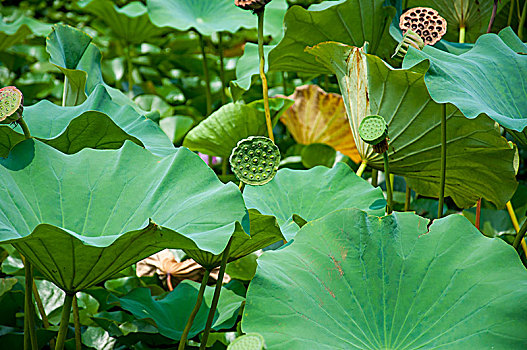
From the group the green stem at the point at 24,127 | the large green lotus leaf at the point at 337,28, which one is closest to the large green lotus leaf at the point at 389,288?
the green stem at the point at 24,127

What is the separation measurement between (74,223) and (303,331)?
16.4 inches

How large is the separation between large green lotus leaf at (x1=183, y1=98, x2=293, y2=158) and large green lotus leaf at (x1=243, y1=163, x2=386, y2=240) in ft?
1.15

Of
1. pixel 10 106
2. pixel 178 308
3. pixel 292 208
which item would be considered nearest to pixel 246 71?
pixel 292 208

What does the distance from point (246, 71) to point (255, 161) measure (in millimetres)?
822

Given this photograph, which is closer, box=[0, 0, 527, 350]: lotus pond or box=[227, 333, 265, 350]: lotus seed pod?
box=[227, 333, 265, 350]: lotus seed pod

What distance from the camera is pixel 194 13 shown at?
7.46 feet

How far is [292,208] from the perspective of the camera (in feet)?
3.91

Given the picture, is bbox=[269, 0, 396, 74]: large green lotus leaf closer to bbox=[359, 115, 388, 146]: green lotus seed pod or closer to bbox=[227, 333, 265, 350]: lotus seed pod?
bbox=[359, 115, 388, 146]: green lotus seed pod

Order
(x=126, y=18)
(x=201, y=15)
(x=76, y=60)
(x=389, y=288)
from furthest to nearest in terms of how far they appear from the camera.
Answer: (x=126, y=18) < (x=201, y=15) < (x=76, y=60) < (x=389, y=288)

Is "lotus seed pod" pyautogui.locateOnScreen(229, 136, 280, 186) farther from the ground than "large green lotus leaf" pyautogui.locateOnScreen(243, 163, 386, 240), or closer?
farther from the ground

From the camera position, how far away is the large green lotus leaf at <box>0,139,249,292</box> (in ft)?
2.54

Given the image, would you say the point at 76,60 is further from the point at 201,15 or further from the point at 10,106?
the point at 201,15

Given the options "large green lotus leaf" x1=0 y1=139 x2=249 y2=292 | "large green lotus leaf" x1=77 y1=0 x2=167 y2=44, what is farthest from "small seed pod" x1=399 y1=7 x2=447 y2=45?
"large green lotus leaf" x1=77 y1=0 x2=167 y2=44

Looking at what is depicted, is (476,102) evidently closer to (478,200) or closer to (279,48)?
(478,200)
